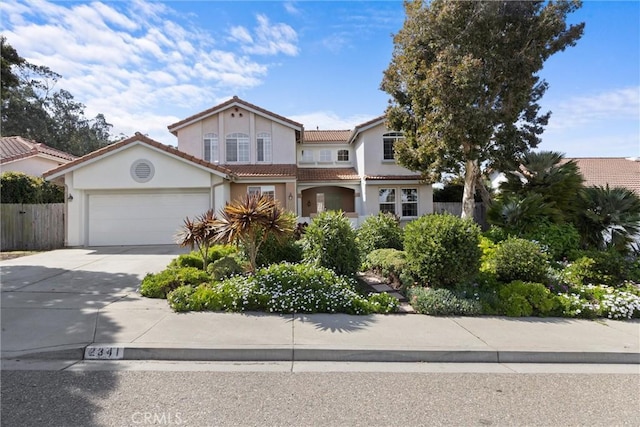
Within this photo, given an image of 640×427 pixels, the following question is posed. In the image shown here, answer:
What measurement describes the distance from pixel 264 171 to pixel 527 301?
46.0ft

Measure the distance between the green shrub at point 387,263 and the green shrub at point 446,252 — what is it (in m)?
0.75

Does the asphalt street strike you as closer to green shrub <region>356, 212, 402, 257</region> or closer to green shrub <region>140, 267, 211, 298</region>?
green shrub <region>140, 267, 211, 298</region>

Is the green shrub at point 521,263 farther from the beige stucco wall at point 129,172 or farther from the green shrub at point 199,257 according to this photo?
the beige stucco wall at point 129,172

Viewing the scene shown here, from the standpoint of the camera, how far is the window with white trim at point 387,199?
19.4 metres

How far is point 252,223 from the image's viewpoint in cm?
743

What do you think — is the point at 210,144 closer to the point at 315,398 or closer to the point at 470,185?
the point at 470,185

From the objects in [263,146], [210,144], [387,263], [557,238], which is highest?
[210,144]

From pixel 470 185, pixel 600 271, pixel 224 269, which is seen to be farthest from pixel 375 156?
pixel 224 269

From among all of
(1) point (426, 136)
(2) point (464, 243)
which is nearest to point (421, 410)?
(2) point (464, 243)

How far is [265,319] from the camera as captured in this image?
5824 mm

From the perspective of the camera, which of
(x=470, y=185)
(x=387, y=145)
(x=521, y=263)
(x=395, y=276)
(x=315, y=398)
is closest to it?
(x=315, y=398)

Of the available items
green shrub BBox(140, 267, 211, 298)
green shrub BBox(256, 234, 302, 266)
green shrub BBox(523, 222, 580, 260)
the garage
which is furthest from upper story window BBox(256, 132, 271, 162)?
green shrub BBox(523, 222, 580, 260)

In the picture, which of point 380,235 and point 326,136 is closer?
point 380,235

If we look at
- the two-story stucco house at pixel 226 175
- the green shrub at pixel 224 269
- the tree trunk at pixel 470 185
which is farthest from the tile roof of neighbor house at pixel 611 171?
the green shrub at pixel 224 269
